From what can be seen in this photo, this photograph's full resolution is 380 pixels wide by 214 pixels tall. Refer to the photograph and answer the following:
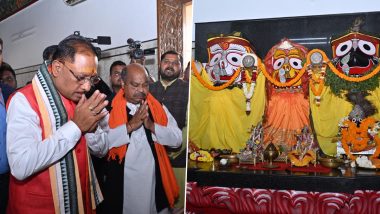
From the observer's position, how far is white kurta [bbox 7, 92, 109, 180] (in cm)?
132

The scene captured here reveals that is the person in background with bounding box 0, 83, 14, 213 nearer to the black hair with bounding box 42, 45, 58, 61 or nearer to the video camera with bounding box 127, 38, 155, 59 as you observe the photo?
the black hair with bounding box 42, 45, 58, 61

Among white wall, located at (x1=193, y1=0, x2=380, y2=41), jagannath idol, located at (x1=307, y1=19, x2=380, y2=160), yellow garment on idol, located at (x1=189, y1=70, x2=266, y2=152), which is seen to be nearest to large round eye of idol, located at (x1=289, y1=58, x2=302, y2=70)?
jagannath idol, located at (x1=307, y1=19, x2=380, y2=160)

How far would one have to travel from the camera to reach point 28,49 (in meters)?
1.92

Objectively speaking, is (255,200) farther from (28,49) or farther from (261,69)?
(28,49)

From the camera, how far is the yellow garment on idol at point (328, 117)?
127 inches

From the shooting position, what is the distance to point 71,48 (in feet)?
4.63

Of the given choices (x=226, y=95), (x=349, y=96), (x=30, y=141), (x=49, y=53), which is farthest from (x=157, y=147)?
(x=349, y=96)

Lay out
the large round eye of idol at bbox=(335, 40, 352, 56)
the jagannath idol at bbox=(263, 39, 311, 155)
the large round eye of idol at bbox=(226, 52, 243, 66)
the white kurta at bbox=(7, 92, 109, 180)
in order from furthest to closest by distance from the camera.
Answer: the large round eye of idol at bbox=(226, 52, 243, 66) → the jagannath idol at bbox=(263, 39, 311, 155) → the large round eye of idol at bbox=(335, 40, 352, 56) → the white kurta at bbox=(7, 92, 109, 180)

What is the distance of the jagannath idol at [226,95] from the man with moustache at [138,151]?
1994 mm

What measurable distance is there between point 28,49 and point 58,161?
855mm

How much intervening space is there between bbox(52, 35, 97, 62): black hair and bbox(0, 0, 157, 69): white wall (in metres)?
0.11

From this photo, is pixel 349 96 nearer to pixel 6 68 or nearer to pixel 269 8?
pixel 269 8

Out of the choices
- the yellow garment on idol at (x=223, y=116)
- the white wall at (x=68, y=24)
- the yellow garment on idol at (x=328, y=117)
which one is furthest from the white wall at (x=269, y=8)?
the white wall at (x=68, y=24)

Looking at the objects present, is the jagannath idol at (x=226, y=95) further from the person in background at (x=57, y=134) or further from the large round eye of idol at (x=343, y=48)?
the person in background at (x=57, y=134)
